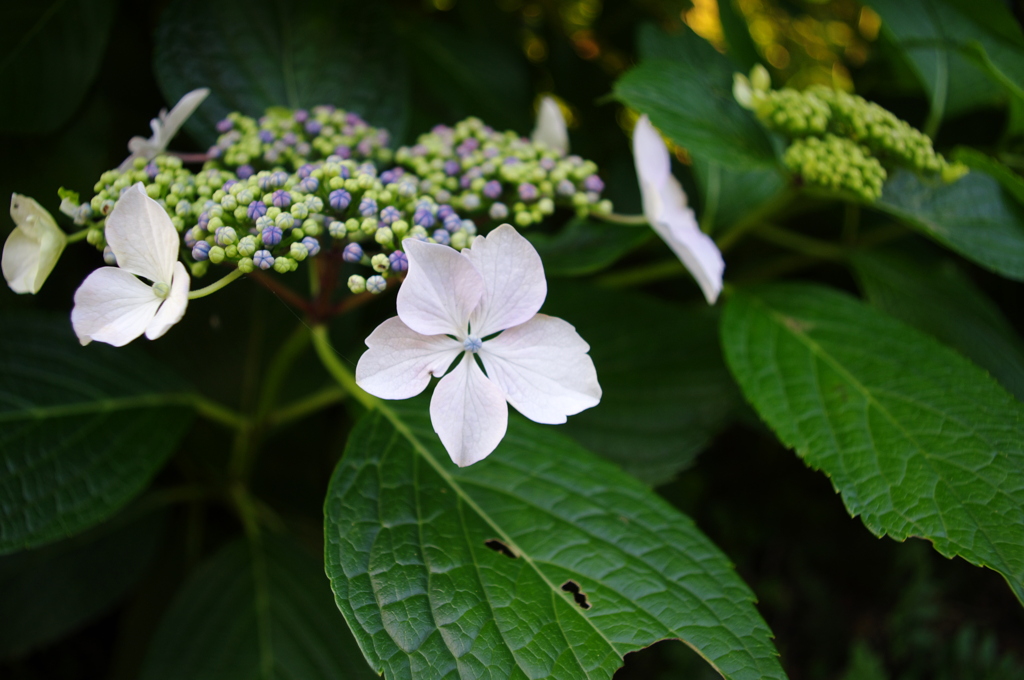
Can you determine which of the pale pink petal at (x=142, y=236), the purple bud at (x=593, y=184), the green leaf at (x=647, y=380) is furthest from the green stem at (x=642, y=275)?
the pale pink petal at (x=142, y=236)

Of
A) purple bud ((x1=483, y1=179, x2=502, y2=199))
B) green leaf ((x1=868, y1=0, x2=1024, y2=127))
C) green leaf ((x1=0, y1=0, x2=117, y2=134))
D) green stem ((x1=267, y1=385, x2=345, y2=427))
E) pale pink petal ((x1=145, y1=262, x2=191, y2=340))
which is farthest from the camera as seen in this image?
green leaf ((x1=868, y1=0, x2=1024, y2=127))

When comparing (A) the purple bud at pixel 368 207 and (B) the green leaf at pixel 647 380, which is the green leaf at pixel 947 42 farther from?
(A) the purple bud at pixel 368 207

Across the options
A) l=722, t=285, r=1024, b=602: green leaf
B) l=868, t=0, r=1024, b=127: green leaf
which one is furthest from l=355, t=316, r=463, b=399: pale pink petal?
l=868, t=0, r=1024, b=127: green leaf

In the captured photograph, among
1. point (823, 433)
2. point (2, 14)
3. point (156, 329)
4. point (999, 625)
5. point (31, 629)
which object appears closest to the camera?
point (156, 329)

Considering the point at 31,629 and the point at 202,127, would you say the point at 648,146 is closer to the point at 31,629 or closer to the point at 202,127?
the point at 202,127

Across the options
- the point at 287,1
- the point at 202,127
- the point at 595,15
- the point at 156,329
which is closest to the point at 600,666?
the point at 156,329

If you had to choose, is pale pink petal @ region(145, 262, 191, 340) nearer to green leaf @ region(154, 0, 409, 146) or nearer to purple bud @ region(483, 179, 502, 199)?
purple bud @ region(483, 179, 502, 199)

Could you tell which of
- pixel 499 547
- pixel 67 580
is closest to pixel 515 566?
pixel 499 547
